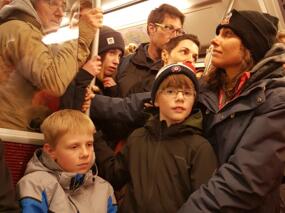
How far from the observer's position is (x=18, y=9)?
1.72m

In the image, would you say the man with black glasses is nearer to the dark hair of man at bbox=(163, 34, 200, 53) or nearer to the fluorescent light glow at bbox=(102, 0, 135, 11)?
the dark hair of man at bbox=(163, 34, 200, 53)

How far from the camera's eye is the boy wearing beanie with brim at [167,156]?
1.84 meters

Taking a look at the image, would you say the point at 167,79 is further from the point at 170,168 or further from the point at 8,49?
the point at 8,49

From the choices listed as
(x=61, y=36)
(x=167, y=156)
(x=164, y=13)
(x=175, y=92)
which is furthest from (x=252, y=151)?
(x=164, y=13)

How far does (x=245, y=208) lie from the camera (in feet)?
5.55

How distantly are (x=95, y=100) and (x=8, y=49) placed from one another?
78 cm

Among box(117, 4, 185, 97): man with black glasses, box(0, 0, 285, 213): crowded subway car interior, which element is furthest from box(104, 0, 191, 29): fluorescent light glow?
box(0, 0, 285, 213): crowded subway car interior

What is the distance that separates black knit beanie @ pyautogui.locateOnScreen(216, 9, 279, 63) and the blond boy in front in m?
0.92

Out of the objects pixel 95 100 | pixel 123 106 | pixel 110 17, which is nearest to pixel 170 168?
pixel 123 106

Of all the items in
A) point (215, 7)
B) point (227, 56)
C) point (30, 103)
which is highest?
point (215, 7)

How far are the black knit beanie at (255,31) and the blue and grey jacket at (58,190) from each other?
3.44 ft

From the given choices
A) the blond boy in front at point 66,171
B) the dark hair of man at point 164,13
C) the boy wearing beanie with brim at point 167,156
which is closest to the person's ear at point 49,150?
the blond boy in front at point 66,171

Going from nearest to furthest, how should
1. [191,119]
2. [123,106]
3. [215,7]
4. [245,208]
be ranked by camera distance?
[245,208], [191,119], [123,106], [215,7]

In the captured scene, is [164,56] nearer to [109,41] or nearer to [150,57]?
[150,57]
